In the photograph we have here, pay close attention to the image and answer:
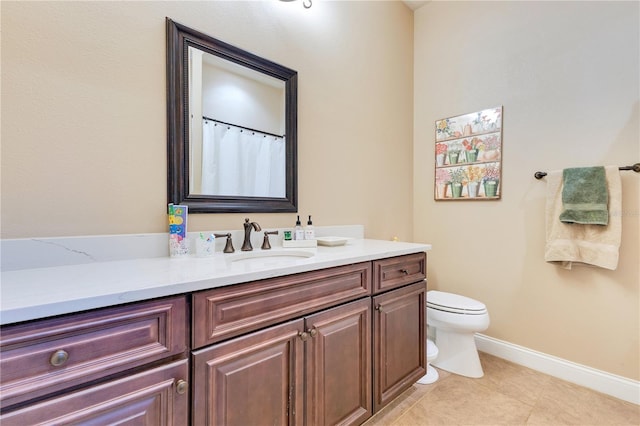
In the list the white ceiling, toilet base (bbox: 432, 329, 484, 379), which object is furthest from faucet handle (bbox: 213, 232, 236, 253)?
the white ceiling

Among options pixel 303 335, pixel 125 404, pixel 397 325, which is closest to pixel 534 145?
pixel 397 325

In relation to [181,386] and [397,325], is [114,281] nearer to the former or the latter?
[181,386]

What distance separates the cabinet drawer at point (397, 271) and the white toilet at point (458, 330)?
0.43m

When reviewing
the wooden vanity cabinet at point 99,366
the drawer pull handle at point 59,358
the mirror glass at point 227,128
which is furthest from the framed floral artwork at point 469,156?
the drawer pull handle at point 59,358

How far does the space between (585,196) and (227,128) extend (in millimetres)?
2116

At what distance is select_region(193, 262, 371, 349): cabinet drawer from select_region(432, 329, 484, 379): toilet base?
3.54 ft

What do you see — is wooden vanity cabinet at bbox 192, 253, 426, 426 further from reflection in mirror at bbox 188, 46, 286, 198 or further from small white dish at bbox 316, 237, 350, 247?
reflection in mirror at bbox 188, 46, 286, 198

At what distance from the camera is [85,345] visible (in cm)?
65

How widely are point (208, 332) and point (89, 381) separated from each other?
28cm

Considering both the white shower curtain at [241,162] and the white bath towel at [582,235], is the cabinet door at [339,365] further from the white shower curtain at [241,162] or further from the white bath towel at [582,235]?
the white bath towel at [582,235]

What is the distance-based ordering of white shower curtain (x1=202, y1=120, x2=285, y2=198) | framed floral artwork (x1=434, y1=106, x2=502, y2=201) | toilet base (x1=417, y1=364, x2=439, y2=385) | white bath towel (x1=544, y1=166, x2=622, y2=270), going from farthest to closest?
framed floral artwork (x1=434, y1=106, x2=502, y2=201), toilet base (x1=417, y1=364, x2=439, y2=385), white bath towel (x1=544, y1=166, x2=622, y2=270), white shower curtain (x1=202, y1=120, x2=285, y2=198)

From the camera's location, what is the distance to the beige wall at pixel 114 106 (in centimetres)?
99

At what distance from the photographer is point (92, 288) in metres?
0.72

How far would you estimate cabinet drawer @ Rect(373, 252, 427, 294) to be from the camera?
1397mm
